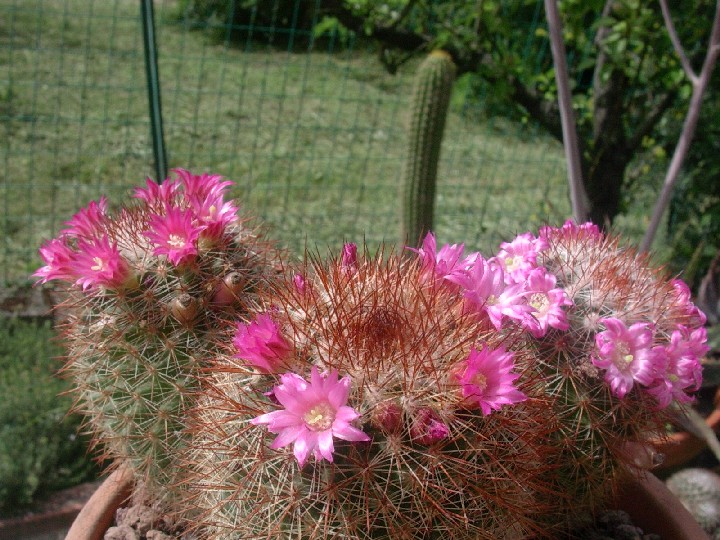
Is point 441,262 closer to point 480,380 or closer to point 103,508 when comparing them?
point 480,380

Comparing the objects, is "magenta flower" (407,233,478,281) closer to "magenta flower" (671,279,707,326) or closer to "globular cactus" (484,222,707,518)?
"globular cactus" (484,222,707,518)

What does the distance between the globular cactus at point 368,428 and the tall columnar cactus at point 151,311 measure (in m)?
0.19

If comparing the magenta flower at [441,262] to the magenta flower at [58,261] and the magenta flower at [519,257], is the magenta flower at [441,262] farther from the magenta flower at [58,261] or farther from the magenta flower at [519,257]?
the magenta flower at [58,261]

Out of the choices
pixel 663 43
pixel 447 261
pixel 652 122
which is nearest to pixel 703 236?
pixel 652 122

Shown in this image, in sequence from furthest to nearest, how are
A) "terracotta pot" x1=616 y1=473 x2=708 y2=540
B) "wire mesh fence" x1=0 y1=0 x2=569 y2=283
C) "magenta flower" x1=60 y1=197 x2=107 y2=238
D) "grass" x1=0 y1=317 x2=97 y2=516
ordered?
"wire mesh fence" x1=0 y1=0 x2=569 y2=283, "grass" x1=0 y1=317 x2=97 y2=516, "terracotta pot" x1=616 y1=473 x2=708 y2=540, "magenta flower" x1=60 y1=197 x2=107 y2=238

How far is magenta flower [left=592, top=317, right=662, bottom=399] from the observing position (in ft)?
3.18

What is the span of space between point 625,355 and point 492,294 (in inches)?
8.1


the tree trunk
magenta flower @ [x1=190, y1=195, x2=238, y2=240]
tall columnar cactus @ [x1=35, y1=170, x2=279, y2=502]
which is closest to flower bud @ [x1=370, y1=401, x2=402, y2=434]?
tall columnar cactus @ [x1=35, y1=170, x2=279, y2=502]

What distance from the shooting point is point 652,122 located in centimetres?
273

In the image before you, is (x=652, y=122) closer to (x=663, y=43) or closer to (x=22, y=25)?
(x=663, y=43)

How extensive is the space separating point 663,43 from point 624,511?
1.83 metres

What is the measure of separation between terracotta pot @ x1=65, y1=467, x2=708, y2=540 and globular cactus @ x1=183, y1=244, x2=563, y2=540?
0.41 metres

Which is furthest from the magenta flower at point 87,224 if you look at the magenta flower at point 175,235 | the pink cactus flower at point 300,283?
the pink cactus flower at point 300,283

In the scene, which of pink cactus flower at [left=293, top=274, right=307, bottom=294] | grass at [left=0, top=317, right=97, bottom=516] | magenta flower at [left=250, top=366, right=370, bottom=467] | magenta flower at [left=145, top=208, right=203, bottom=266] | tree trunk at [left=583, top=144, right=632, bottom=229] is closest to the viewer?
magenta flower at [left=250, top=366, right=370, bottom=467]
